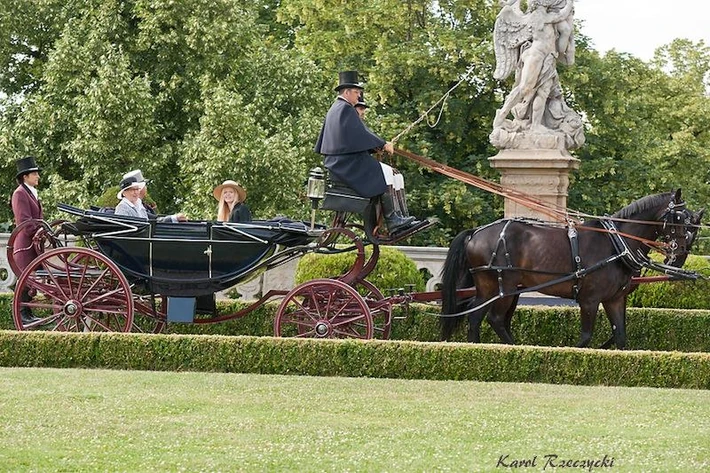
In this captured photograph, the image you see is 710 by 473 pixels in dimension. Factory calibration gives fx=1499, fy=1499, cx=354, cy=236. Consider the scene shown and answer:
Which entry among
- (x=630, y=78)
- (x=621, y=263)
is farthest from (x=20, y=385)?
(x=630, y=78)

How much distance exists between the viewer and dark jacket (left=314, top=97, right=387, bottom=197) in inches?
537

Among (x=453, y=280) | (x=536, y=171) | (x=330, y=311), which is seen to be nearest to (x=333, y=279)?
(x=330, y=311)

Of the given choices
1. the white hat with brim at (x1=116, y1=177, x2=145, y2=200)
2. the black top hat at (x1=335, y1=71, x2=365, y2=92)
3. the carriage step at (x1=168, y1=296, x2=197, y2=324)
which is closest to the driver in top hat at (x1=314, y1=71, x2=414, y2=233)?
the black top hat at (x1=335, y1=71, x2=365, y2=92)

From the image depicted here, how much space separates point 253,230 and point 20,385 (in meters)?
3.28

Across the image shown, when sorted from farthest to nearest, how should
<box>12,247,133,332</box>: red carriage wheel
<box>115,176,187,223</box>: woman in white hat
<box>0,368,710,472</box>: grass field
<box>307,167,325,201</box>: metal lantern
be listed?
1. <box>115,176,187,223</box>: woman in white hat
2. <box>12,247,133,332</box>: red carriage wheel
3. <box>307,167,325,201</box>: metal lantern
4. <box>0,368,710,472</box>: grass field

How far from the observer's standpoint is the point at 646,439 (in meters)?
9.23

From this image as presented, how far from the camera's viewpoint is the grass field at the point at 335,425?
27.9ft

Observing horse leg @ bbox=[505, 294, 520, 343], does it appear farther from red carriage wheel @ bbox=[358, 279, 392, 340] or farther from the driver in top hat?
the driver in top hat

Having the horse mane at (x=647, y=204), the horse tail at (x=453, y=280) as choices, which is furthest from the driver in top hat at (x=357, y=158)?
the horse mane at (x=647, y=204)

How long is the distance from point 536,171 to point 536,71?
1.39 m

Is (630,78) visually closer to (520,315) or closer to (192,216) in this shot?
(192,216)

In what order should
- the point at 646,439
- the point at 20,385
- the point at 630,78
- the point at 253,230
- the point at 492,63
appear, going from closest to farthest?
the point at 646,439
the point at 20,385
the point at 253,230
the point at 492,63
the point at 630,78

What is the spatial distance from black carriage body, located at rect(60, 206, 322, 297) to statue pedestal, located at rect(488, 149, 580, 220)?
747 centimetres

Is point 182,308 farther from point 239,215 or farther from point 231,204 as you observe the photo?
point 231,204
